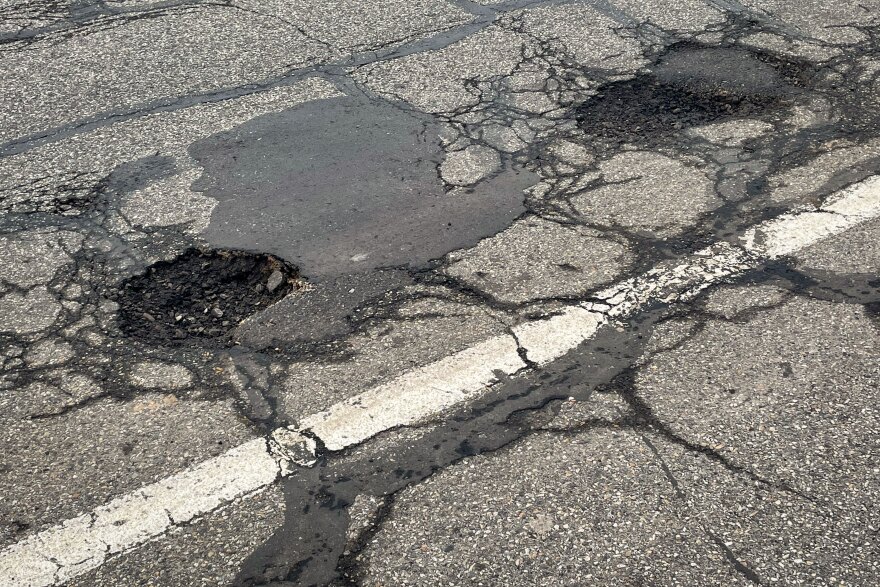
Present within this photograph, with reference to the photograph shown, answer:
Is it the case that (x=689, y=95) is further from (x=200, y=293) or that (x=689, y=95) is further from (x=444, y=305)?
(x=200, y=293)

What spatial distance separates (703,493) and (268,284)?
2427 mm

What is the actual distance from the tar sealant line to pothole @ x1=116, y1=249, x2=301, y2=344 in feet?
3.07

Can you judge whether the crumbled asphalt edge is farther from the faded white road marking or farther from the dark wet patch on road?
the dark wet patch on road

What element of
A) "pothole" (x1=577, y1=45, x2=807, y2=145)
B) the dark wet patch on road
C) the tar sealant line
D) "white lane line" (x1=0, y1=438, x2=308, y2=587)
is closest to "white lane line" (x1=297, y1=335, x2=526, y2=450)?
the tar sealant line

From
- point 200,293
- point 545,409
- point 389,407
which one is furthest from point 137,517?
point 545,409

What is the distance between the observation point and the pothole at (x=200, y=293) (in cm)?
416

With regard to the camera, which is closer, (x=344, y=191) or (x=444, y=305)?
(x=444, y=305)

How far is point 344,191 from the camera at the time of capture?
17.0 feet

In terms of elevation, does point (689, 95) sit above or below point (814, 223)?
above

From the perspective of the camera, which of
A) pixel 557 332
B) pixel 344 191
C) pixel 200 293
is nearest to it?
pixel 557 332

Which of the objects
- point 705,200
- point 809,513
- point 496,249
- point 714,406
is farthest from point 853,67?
point 809,513

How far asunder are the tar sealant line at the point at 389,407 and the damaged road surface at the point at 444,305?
0.05 ft

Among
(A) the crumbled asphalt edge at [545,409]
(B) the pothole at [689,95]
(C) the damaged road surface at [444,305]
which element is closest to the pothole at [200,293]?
(C) the damaged road surface at [444,305]

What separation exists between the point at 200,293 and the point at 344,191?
1200mm
